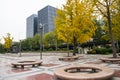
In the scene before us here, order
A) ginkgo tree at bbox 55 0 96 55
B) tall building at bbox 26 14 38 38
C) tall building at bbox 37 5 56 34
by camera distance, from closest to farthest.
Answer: ginkgo tree at bbox 55 0 96 55 → tall building at bbox 37 5 56 34 → tall building at bbox 26 14 38 38

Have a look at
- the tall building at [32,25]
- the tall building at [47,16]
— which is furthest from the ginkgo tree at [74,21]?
the tall building at [32,25]

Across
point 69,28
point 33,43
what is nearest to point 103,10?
point 69,28

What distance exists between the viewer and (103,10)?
51.5 ft

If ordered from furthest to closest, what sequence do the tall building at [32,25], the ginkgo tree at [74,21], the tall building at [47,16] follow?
1. the tall building at [32,25]
2. the tall building at [47,16]
3. the ginkgo tree at [74,21]

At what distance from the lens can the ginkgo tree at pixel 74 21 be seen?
1866 cm

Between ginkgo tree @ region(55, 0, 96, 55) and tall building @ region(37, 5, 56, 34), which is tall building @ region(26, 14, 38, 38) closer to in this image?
tall building @ region(37, 5, 56, 34)

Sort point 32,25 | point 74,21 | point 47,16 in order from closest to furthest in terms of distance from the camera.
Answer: point 74,21 < point 47,16 < point 32,25

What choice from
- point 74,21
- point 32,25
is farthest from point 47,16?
point 74,21

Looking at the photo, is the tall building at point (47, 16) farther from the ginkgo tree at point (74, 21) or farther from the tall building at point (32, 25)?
the ginkgo tree at point (74, 21)

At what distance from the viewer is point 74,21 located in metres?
18.7

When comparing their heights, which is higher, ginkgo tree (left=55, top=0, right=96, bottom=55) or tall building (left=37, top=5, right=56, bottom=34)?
tall building (left=37, top=5, right=56, bottom=34)

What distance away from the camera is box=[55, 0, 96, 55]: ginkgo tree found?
18.7 meters

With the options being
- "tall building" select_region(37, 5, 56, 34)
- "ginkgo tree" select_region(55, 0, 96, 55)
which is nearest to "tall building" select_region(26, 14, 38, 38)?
"tall building" select_region(37, 5, 56, 34)

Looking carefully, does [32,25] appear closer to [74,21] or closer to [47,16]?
[47,16]
